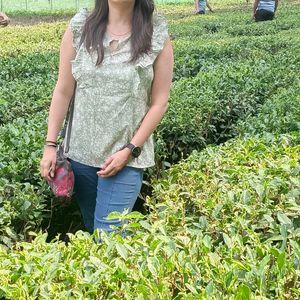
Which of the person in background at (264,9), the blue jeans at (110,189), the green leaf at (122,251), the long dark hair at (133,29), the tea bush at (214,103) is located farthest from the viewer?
the person in background at (264,9)

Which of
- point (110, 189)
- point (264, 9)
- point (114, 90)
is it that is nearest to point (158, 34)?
point (114, 90)

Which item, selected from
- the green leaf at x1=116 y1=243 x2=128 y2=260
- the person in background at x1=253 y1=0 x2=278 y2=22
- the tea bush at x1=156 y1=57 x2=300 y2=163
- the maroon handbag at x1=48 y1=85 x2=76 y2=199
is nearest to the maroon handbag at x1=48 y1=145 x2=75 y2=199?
the maroon handbag at x1=48 y1=85 x2=76 y2=199

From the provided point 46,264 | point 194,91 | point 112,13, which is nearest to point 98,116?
point 112,13

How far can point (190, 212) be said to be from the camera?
9.52ft

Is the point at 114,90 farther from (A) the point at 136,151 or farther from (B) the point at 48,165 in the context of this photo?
(B) the point at 48,165

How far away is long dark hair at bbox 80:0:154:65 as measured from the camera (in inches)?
115

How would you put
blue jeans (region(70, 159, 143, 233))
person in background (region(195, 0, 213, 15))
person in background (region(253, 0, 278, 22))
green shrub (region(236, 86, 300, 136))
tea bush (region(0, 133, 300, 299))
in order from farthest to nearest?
person in background (region(195, 0, 213, 15)) < person in background (region(253, 0, 278, 22)) < green shrub (region(236, 86, 300, 136)) < blue jeans (region(70, 159, 143, 233)) < tea bush (region(0, 133, 300, 299))

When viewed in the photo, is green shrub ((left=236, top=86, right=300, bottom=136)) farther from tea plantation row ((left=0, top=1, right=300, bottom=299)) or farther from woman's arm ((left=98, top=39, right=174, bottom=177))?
woman's arm ((left=98, top=39, right=174, bottom=177))

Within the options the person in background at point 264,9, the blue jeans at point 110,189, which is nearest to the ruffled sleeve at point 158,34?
the blue jeans at point 110,189

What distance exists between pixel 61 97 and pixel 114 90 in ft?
1.04

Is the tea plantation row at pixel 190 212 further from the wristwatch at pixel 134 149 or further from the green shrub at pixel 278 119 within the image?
the wristwatch at pixel 134 149

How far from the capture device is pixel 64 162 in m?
3.12

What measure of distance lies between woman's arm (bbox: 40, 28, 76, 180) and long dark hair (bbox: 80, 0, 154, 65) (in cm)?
10

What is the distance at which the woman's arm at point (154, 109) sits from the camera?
9.75 feet
